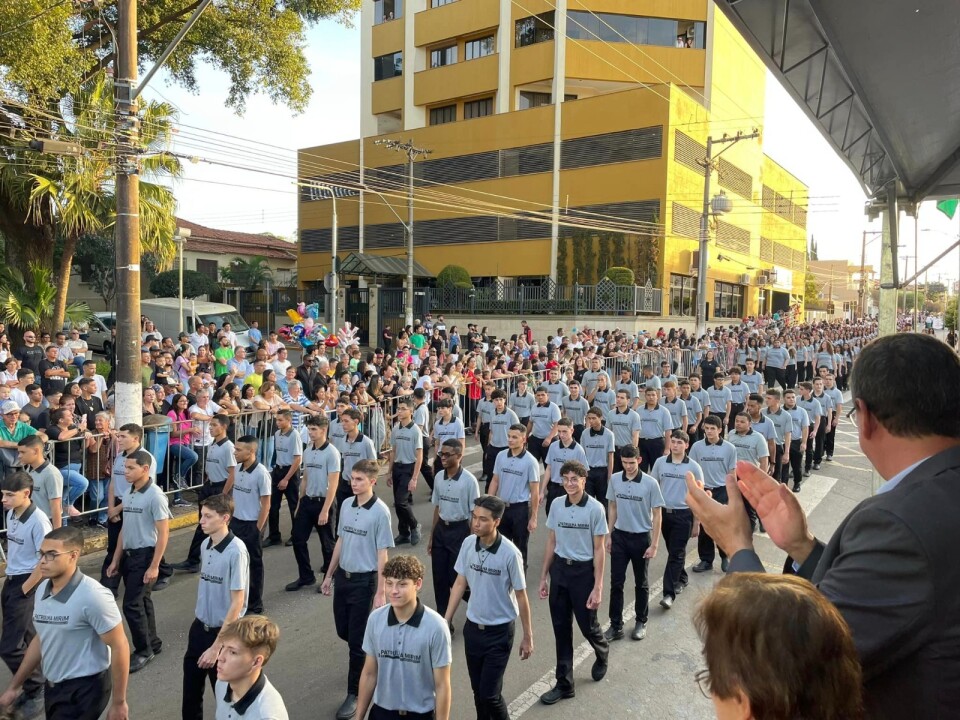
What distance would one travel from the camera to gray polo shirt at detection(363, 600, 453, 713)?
3934mm

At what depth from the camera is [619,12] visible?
33844 millimetres

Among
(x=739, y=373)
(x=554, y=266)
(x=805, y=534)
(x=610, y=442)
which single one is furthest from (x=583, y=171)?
(x=805, y=534)

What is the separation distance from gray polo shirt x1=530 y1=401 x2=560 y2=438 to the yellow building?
20157 millimetres

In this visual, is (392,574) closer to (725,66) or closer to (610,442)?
(610,442)

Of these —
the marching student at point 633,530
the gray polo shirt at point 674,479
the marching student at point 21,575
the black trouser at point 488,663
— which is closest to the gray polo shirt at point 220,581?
the marching student at point 21,575

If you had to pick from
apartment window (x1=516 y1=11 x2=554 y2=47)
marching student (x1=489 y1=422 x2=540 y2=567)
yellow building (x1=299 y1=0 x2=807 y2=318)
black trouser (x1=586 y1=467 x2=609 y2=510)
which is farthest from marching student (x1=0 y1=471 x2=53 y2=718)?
apartment window (x1=516 y1=11 x2=554 y2=47)

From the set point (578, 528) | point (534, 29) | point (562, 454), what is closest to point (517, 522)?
point (562, 454)

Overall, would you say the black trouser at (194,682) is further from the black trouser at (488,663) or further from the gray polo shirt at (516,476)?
the gray polo shirt at (516,476)

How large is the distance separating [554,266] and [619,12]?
1299cm

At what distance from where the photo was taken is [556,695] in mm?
5285

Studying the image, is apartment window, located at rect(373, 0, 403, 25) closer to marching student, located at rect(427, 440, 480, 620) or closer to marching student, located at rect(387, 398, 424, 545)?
marching student, located at rect(387, 398, 424, 545)

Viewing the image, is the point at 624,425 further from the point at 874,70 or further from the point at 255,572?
the point at 874,70

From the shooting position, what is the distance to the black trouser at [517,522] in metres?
7.77

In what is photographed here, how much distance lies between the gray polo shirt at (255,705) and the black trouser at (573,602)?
2754 millimetres
